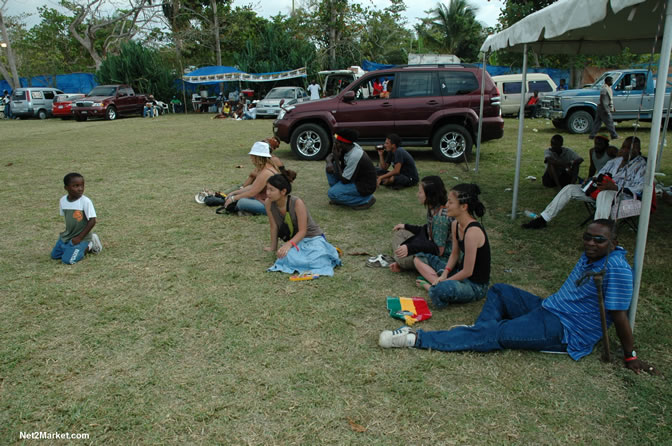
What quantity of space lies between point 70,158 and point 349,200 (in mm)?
8048

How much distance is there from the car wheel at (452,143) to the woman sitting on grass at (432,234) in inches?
224

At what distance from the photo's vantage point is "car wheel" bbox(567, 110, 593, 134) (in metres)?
14.3

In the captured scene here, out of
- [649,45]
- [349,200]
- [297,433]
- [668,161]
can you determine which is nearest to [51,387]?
[297,433]

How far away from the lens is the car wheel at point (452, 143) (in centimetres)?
984

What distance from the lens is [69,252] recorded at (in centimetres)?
479

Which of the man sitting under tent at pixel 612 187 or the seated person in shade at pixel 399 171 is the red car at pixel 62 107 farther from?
the man sitting under tent at pixel 612 187

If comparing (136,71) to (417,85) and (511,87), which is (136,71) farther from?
(417,85)

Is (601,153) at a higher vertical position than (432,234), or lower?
higher

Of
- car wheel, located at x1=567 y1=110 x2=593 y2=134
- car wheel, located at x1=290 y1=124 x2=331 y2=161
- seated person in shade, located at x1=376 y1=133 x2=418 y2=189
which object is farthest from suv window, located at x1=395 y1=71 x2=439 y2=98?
car wheel, located at x1=567 y1=110 x2=593 y2=134

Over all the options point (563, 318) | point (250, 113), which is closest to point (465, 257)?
point (563, 318)

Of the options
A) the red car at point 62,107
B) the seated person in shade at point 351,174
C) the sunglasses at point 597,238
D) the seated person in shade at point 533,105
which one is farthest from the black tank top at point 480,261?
the red car at point 62,107

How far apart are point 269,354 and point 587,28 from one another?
5.81 m

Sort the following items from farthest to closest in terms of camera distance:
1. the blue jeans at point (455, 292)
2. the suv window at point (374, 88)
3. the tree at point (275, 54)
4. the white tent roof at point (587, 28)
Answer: the tree at point (275, 54) → the suv window at point (374, 88) → the blue jeans at point (455, 292) → the white tent roof at point (587, 28)

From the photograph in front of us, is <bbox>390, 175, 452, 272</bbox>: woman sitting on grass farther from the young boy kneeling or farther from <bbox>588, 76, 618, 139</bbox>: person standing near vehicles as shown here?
<bbox>588, 76, 618, 139</bbox>: person standing near vehicles
